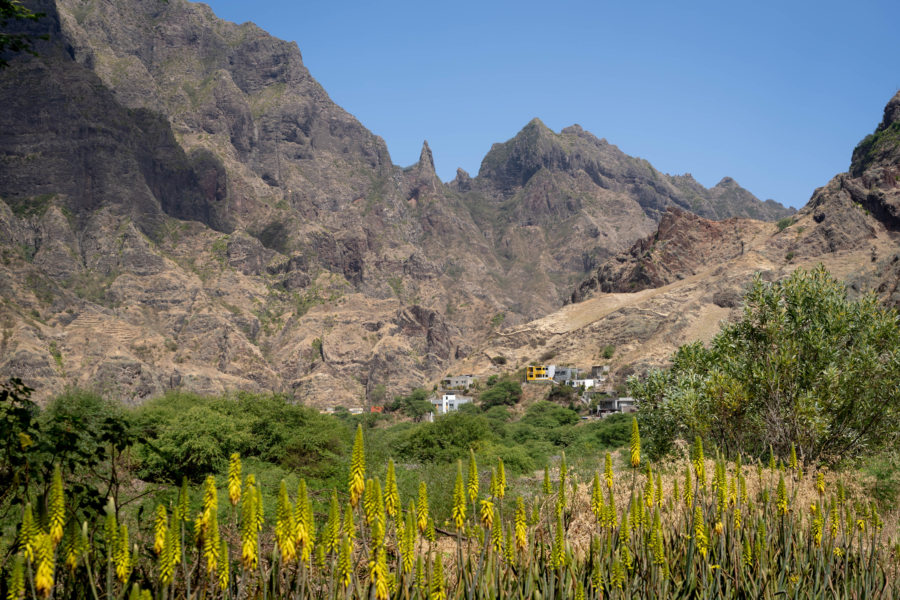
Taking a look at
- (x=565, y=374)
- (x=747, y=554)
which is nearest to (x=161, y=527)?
(x=747, y=554)

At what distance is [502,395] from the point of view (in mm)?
90188

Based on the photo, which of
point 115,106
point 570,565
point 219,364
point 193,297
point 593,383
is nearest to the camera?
point 570,565

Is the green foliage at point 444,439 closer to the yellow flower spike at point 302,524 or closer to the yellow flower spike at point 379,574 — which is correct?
the yellow flower spike at point 379,574

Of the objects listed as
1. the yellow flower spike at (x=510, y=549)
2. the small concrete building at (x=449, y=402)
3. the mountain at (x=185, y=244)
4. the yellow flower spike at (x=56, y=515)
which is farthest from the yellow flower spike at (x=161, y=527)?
the mountain at (x=185, y=244)

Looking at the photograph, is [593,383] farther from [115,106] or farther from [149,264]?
[115,106]

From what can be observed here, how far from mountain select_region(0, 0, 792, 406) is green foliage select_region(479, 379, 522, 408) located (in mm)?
45016

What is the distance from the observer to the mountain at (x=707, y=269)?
89.4 m

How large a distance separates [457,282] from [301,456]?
16465 centimetres

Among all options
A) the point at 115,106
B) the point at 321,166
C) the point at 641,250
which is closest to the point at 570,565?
the point at 641,250

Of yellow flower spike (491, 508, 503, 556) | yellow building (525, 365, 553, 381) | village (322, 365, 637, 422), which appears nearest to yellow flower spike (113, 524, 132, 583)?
yellow flower spike (491, 508, 503, 556)

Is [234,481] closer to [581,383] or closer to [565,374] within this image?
[581,383]

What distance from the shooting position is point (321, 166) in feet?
648

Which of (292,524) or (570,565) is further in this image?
(570,565)

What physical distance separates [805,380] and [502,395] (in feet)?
244
